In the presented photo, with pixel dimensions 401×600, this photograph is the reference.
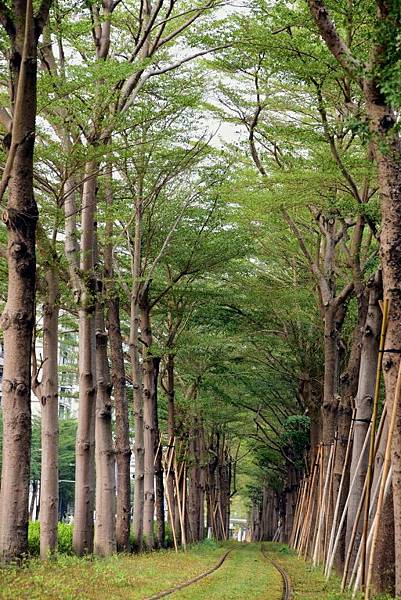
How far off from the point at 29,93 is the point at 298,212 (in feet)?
38.3

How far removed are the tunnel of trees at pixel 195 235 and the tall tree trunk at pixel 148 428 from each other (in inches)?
2.5

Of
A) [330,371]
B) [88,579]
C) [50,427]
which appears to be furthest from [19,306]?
[330,371]

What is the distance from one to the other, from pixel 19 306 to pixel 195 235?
12760 millimetres

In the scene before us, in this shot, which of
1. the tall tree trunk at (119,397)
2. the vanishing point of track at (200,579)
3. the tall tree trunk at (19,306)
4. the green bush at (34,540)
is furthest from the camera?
the tall tree trunk at (119,397)

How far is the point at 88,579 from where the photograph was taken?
1138cm

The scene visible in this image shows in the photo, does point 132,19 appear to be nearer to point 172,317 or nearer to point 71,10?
point 71,10

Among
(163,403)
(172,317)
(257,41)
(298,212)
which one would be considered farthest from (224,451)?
(257,41)

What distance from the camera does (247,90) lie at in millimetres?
18656

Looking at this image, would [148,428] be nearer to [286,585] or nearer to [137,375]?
[137,375]

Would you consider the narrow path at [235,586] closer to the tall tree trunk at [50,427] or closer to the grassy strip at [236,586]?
the grassy strip at [236,586]

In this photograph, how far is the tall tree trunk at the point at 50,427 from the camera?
14031 millimetres

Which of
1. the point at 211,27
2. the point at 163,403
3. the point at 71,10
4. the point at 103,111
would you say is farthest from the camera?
the point at 163,403

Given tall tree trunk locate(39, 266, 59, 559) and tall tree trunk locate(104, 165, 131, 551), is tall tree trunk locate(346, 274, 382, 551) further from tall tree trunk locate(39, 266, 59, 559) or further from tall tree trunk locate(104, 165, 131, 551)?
tall tree trunk locate(104, 165, 131, 551)

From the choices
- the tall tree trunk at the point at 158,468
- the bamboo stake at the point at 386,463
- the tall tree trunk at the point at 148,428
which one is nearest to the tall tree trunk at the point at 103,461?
the tall tree trunk at the point at 148,428
